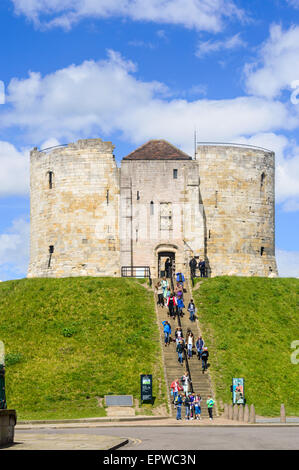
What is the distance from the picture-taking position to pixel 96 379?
114 feet

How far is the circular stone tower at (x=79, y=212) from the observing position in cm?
5338

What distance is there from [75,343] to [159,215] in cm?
1691

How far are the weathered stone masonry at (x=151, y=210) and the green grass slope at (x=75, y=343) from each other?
6.22m

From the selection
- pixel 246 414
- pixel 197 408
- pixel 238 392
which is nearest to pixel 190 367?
pixel 238 392

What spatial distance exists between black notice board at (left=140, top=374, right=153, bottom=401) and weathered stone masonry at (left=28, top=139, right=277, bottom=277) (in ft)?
64.9

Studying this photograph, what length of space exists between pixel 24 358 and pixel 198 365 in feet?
29.0

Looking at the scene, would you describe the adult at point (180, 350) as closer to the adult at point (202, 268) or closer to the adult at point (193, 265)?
the adult at point (202, 268)

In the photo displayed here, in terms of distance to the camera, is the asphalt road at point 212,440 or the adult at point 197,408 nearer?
the asphalt road at point 212,440

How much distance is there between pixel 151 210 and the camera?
2093 inches

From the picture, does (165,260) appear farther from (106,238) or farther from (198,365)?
(198,365)

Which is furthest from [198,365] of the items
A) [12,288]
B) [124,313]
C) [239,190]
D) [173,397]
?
[239,190]

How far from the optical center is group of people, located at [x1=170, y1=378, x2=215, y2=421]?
30.8m

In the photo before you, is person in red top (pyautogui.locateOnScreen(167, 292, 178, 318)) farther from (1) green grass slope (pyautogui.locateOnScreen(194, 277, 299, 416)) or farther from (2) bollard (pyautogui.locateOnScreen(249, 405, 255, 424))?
(2) bollard (pyautogui.locateOnScreen(249, 405, 255, 424))

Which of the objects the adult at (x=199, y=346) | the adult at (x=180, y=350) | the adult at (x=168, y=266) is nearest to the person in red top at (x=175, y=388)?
the adult at (x=180, y=350)
